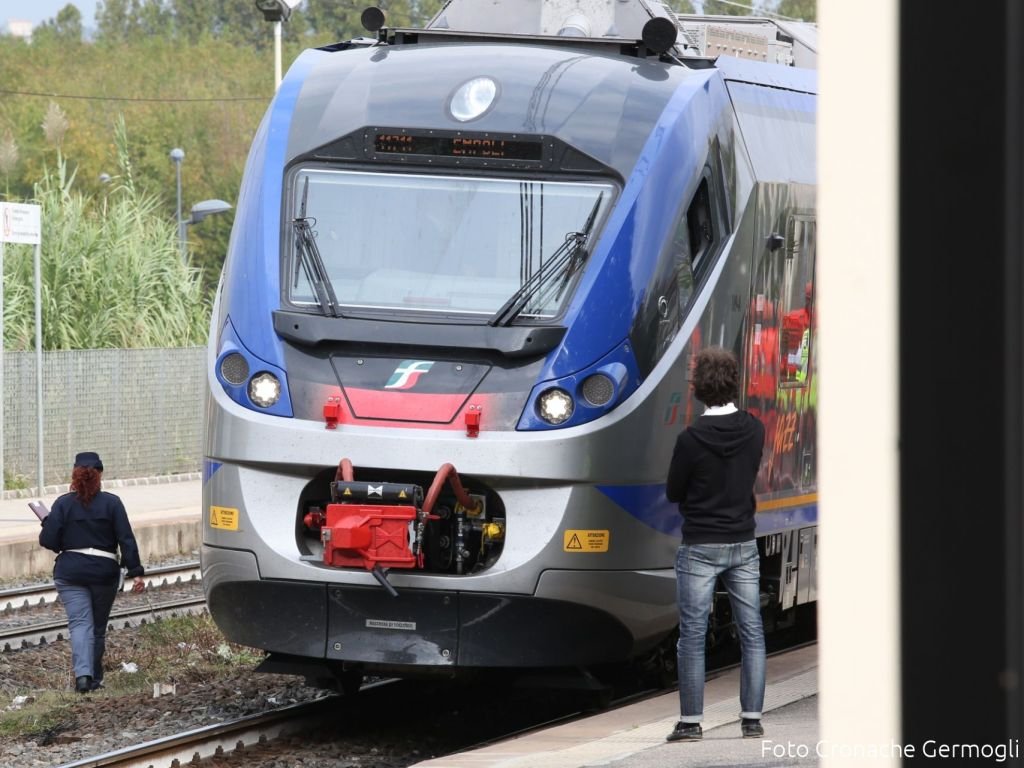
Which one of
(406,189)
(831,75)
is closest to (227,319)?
(406,189)

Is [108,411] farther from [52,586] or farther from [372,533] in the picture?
[372,533]

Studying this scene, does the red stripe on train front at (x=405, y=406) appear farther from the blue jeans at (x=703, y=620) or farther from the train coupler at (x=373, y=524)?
the blue jeans at (x=703, y=620)

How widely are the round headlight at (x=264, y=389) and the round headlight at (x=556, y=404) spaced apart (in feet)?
3.89

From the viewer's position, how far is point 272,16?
70.6 ft

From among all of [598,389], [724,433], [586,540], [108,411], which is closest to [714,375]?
[724,433]

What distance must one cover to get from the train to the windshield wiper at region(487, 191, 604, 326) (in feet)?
0.03

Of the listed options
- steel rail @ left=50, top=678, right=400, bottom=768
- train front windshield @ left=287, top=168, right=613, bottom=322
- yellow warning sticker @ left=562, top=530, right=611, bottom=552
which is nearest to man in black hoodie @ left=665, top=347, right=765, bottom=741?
yellow warning sticker @ left=562, top=530, right=611, bottom=552

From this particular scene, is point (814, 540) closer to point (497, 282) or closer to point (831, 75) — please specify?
point (497, 282)

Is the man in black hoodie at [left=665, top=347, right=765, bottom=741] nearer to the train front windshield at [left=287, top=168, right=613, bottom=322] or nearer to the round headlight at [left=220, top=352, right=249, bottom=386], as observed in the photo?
the train front windshield at [left=287, top=168, right=613, bottom=322]

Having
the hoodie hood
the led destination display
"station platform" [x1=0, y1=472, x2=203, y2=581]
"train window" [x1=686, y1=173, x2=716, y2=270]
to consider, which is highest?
the led destination display

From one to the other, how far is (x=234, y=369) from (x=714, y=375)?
2250 mm

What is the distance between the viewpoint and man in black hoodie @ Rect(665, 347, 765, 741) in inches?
289

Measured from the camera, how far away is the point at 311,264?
328 inches

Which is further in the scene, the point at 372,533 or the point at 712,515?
the point at 372,533
